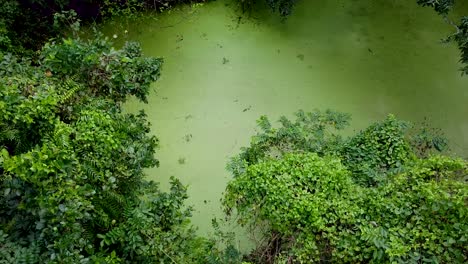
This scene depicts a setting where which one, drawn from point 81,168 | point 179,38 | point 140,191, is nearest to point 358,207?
point 140,191

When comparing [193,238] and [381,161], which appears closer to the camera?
[193,238]

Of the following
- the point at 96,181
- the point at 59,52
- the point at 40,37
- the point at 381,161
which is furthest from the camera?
the point at 40,37

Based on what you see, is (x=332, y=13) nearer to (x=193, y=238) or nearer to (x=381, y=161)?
(x=381, y=161)

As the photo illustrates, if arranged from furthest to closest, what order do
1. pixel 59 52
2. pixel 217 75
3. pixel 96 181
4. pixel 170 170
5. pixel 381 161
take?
1. pixel 217 75
2. pixel 170 170
3. pixel 381 161
4. pixel 59 52
5. pixel 96 181

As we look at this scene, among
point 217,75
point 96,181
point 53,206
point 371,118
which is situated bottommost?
point 53,206

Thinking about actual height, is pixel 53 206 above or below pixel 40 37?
below

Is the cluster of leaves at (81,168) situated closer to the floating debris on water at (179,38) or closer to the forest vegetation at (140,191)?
the forest vegetation at (140,191)

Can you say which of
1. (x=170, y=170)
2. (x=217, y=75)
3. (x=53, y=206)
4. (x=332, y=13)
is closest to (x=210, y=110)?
(x=217, y=75)

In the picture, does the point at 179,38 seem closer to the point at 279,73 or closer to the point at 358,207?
the point at 279,73

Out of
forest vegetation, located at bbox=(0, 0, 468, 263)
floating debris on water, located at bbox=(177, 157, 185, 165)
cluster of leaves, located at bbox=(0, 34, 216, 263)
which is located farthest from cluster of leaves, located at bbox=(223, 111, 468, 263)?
floating debris on water, located at bbox=(177, 157, 185, 165)
